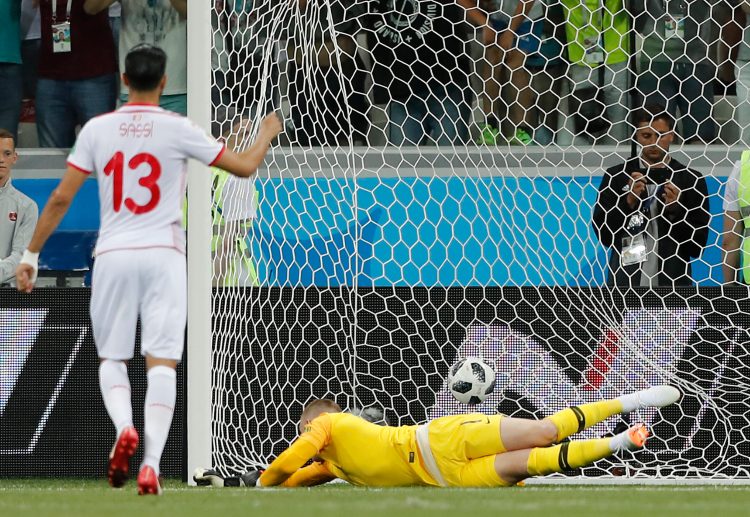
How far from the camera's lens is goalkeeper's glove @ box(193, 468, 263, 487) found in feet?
20.9

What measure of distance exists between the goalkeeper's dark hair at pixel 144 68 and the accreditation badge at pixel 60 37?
5.43 meters

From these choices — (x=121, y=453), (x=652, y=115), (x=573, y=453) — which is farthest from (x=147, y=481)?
(x=652, y=115)

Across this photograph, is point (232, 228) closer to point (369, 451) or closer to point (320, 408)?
point (320, 408)

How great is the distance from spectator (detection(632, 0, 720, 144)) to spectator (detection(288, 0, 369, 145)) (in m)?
1.81

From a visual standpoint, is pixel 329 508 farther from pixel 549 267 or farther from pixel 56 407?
pixel 549 267

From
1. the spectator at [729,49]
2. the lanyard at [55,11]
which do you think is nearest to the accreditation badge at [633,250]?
the spectator at [729,49]

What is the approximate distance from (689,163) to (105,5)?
14.8 feet

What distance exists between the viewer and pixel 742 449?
23.2ft

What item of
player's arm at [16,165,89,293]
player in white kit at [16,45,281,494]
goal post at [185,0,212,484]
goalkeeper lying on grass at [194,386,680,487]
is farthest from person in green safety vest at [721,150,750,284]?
player's arm at [16,165,89,293]

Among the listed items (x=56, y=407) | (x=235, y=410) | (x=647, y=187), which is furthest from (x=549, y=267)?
(x=56, y=407)

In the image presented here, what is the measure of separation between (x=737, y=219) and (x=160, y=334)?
4.15 meters

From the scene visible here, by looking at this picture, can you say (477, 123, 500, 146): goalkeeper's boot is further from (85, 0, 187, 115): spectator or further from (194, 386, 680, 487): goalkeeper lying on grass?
(194, 386, 680, 487): goalkeeper lying on grass

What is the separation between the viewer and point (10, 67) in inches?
412

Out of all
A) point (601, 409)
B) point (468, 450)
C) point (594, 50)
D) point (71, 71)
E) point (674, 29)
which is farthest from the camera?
point (71, 71)
